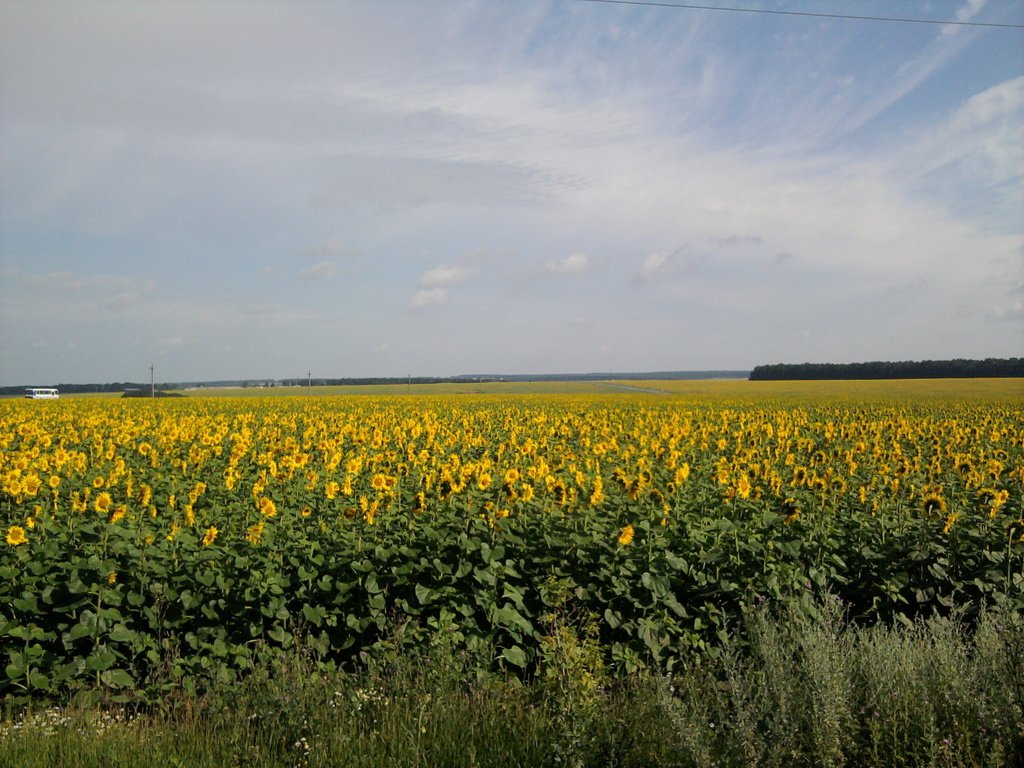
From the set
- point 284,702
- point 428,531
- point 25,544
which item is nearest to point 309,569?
point 428,531

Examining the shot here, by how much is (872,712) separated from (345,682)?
3304 mm

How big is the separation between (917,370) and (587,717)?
100404 millimetres

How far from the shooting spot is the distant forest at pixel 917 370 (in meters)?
85.9

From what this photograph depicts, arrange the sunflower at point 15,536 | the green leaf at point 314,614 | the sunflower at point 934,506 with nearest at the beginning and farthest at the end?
the green leaf at point 314,614 → the sunflower at point 15,536 → the sunflower at point 934,506

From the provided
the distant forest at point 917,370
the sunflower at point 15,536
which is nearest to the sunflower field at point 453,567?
the sunflower at point 15,536

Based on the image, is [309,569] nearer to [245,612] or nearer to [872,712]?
[245,612]

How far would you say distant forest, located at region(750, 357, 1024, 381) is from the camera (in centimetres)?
8594

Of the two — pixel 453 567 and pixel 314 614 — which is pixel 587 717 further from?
pixel 314 614

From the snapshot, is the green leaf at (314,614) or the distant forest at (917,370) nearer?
the green leaf at (314,614)

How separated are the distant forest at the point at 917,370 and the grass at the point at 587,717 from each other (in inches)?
3603

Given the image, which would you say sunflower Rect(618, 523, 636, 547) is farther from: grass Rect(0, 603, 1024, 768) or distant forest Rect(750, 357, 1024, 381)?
distant forest Rect(750, 357, 1024, 381)

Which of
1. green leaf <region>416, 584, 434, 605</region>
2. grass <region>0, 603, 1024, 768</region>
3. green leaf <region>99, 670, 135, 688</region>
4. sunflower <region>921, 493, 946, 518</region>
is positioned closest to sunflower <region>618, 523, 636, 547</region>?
grass <region>0, 603, 1024, 768</region>

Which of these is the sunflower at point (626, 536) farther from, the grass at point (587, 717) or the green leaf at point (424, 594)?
the green leaf at point (424, 594)

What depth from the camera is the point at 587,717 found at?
402 centimetres
